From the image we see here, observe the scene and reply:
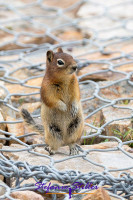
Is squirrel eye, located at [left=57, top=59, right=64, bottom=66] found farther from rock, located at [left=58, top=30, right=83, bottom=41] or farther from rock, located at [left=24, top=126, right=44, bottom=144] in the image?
rock, located at [left=58, top=30, right=83, bottom=41]

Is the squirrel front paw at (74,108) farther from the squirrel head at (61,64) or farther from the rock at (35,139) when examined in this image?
the rock at (35,139)

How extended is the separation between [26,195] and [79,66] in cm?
238

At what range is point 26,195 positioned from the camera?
7.32ft

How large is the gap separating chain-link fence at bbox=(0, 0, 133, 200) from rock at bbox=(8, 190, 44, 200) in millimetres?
43

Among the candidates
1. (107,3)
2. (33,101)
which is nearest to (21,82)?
(33,101)

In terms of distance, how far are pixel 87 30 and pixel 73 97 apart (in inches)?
120

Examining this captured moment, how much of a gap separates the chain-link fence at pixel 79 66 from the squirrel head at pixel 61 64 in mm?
526

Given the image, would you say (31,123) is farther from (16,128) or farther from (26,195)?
(26,195)

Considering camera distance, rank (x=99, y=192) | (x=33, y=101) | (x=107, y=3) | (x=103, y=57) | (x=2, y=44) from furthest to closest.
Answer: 1. (x=107, y=3)
2. (x=2, y=44)
3. (x=103, y=57)
4. (x=33, y=101)
5. (x=99, y=192)

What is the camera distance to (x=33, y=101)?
13.1 ft

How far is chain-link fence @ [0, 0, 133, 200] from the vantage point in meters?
2.45

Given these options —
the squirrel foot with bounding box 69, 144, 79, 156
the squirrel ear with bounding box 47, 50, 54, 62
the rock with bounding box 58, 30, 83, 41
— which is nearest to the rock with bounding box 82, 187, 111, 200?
the squirrel foot with bounding box 69, 144, 79, 156

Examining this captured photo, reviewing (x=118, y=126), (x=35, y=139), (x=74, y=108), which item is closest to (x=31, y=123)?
(x=35, y=139)

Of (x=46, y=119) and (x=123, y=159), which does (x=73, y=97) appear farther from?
(x=123, y=159)
